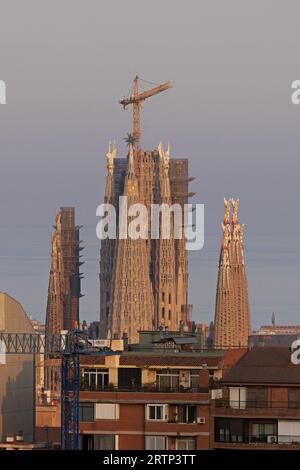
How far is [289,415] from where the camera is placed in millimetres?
54094

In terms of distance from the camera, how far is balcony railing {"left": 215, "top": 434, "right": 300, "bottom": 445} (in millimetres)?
53656

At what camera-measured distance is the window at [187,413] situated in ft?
185

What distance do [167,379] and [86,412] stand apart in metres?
2.61

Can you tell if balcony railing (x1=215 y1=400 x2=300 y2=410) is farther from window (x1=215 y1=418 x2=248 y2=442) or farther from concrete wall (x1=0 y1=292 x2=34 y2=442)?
concrete wall (x1=0 y1=292 x2=34 y2=442)

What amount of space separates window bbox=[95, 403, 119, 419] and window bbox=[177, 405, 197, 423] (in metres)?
1.66

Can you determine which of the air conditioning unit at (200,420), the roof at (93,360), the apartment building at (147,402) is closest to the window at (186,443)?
the apartment building at (147,402)

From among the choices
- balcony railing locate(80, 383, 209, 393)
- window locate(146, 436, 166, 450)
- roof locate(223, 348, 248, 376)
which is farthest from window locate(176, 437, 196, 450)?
roof locate(223, 348, 248, 376)

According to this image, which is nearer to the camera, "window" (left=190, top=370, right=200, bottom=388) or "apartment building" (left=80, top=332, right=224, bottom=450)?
"apartment building" (left=80, top=332, right=224, bottom=450)

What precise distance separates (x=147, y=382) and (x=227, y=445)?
403cm

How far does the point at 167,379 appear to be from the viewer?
58094 millimetres

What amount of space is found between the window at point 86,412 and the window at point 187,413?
2272 millimetres
